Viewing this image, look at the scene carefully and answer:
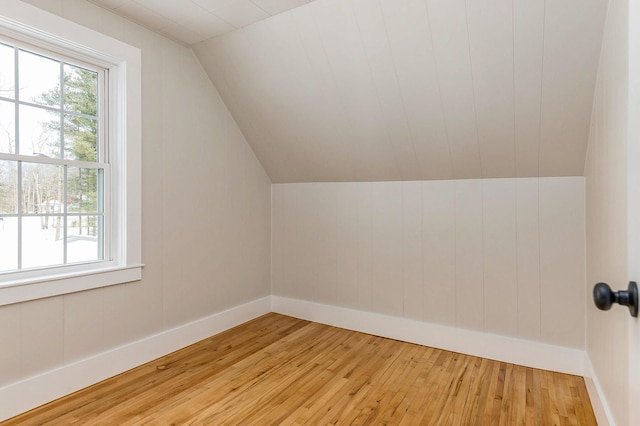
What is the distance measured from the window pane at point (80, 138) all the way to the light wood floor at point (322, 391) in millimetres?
1480

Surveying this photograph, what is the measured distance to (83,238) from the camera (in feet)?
7.85

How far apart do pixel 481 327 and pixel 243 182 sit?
240cm

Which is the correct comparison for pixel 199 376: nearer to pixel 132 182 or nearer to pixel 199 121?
pixel 132 182

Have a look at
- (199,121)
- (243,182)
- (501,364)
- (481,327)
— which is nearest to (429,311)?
(481,327)

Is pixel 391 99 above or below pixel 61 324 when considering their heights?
above

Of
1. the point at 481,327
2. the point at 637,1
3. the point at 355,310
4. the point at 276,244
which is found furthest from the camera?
the point at 276,244

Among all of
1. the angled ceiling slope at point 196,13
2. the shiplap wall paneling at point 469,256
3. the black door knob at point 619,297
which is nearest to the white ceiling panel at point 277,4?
the angled ceiling slope at point 196,13

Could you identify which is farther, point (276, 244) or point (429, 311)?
point (276, 244)

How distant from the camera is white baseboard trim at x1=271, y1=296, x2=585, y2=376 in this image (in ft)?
8.24

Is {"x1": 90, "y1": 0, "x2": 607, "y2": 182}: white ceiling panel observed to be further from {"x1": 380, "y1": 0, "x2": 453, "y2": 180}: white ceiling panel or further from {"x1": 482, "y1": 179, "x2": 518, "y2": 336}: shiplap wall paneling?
{"x1": 482, "y1": 179, "x2": 518, "y2": 336}: shiplap wall paneling

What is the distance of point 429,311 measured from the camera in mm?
2986

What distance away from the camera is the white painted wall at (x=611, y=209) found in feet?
4.20

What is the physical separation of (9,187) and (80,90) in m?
0.76

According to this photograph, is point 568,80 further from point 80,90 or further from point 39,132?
point 39,132
